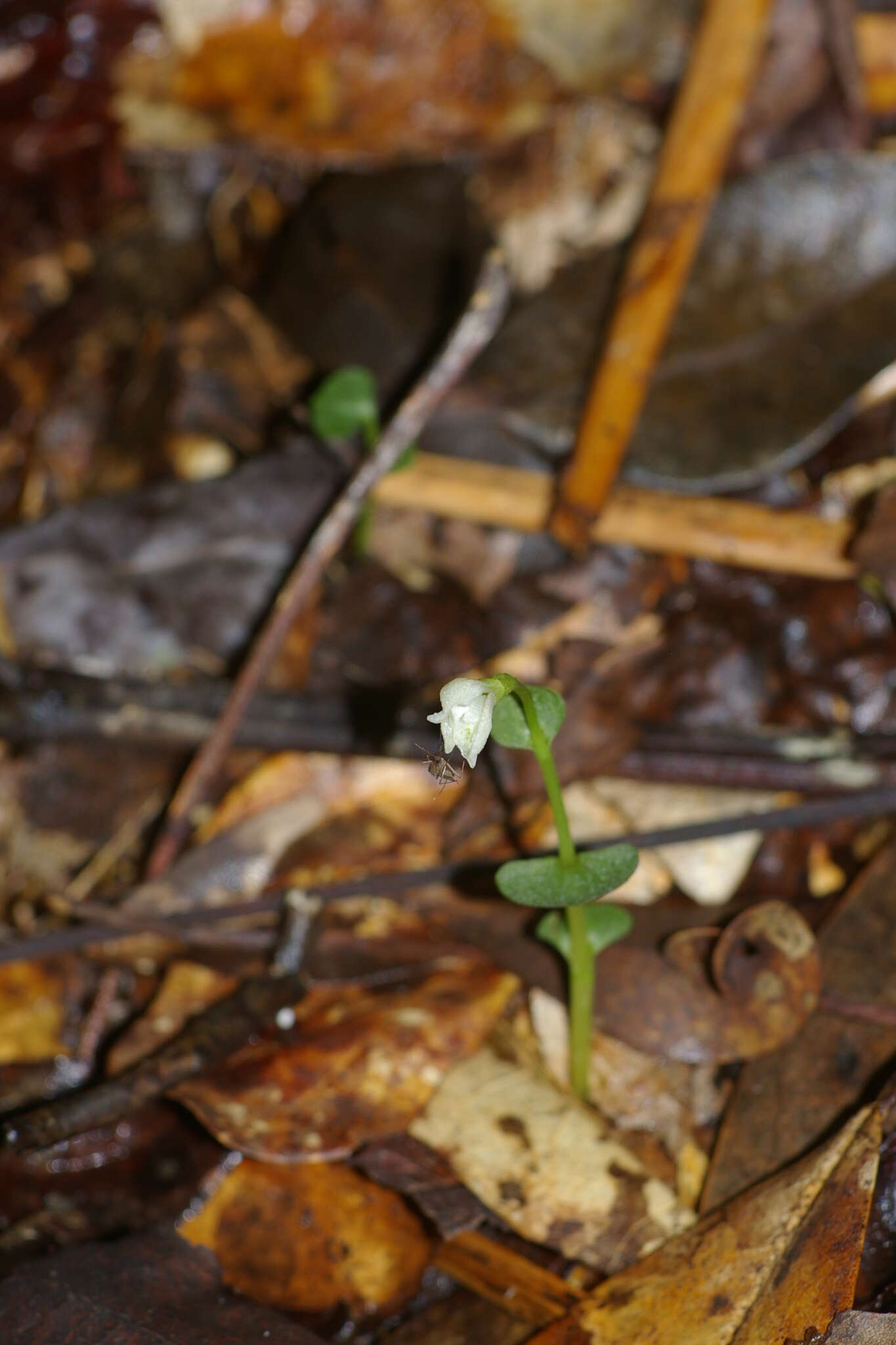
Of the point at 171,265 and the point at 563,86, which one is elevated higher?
the point at 563,86

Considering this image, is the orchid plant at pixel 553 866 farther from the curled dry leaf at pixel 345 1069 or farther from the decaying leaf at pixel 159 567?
the decaying leaf at pixel 159 567

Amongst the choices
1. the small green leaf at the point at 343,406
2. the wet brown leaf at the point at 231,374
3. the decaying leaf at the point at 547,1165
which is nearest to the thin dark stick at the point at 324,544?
the small green leaf at the point at 343,406

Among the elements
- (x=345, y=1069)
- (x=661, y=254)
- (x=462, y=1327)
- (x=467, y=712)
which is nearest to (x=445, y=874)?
(x=345, y=1069)

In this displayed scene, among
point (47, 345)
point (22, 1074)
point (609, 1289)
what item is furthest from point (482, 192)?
point (609, 1289)

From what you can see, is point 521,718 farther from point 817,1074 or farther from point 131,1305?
point 131,1305

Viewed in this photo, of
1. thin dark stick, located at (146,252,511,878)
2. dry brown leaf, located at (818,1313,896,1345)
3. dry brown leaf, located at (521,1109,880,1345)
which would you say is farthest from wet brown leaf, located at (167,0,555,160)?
dry brown leaf, located at (818,1313,896,1345)

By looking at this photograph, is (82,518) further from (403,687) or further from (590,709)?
(590,709)
